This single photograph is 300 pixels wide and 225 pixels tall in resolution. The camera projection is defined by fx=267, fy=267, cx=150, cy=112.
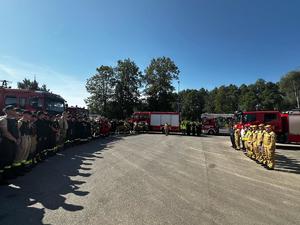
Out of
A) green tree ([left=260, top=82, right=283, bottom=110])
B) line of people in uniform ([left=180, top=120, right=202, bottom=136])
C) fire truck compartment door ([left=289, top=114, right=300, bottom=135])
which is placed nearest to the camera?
fire truck compartment door ([left=289, top=114, right=300, bottom=135])

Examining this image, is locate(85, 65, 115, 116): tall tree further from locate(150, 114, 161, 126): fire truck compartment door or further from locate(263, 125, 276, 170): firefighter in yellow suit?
locate(263, 125, 276, 170): firefighter in yellow suit

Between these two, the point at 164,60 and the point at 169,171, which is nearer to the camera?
the point at 169,171

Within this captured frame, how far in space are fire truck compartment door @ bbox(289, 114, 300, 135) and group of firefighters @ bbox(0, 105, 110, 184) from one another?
54.3 feet

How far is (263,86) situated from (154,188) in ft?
408

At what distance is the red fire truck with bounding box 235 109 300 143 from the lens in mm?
20359

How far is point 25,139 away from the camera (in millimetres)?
8266

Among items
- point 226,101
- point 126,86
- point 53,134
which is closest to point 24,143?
point 53,134

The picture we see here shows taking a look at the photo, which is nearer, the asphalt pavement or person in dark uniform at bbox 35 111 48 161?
the asphalt pavement

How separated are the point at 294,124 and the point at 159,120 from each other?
17696 millimetres

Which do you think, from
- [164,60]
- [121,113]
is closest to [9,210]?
[121,113]

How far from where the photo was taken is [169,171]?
9023mm

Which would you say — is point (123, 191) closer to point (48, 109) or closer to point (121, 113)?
point (48, 109)

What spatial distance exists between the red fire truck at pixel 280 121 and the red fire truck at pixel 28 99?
543 inches

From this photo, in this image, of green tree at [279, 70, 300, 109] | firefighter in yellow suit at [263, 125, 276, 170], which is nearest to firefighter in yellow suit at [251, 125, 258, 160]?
firefighter in yellow suit at [263, 125, 276, 170]
